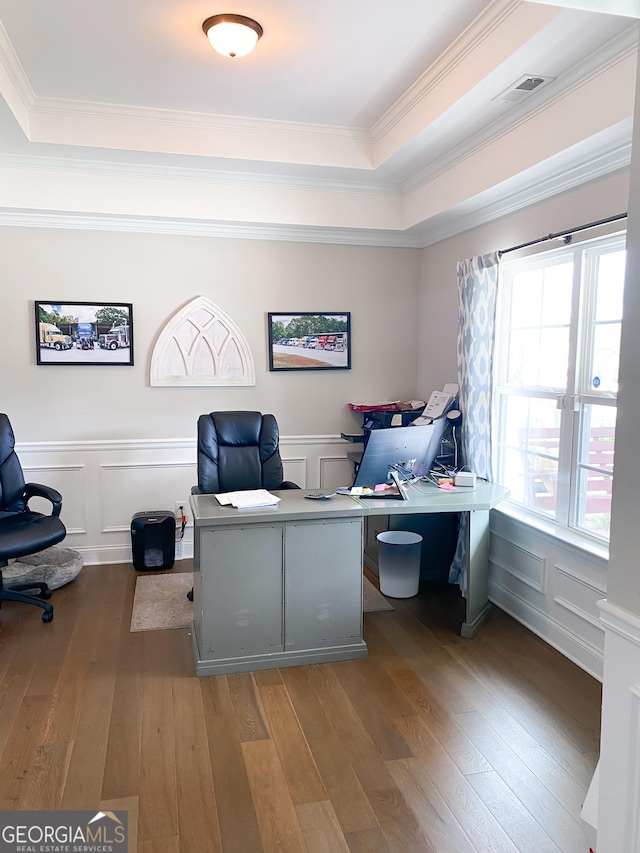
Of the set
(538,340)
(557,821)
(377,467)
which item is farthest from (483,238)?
(557,821)

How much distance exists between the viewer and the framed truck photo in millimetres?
4301

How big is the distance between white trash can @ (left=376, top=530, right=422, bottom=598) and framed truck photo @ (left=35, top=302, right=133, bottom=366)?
225 cm

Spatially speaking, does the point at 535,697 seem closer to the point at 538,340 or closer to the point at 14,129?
the point at 538,340

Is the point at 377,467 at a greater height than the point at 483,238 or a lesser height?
lesser

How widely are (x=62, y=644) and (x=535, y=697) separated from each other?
2.36m

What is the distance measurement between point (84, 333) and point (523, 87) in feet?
10.2

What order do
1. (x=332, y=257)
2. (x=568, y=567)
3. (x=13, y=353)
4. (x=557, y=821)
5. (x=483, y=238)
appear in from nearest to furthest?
(x=557, y=821)
(x=568, y=567)
(x=483, y=238)
(x=13, y=353)
(x=332, y=257)

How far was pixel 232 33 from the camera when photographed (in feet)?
8.88

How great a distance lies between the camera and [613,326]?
9.80ft

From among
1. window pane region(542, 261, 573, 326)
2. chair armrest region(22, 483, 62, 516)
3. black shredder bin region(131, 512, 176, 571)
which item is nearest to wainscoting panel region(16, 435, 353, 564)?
black shredder bin region(131, 512, 176, 571)

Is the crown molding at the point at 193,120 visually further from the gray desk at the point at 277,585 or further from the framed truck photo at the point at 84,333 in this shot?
the gray desk at the point at 277,585

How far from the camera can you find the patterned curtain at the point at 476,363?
3.76 meters

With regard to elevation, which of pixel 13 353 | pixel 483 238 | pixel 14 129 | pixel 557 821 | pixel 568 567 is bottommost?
pixel 557 821

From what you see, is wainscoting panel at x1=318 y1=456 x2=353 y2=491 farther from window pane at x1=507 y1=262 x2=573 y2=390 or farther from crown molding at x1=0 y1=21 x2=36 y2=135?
crown molding at x1=0 y1=21 x2=36 y2=135
